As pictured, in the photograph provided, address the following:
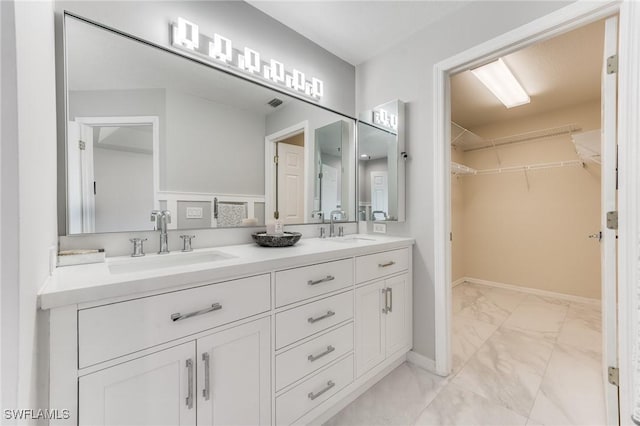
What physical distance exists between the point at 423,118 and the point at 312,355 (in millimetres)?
1731

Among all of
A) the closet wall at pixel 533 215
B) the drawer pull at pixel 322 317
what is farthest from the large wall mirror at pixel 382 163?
the closet wall at pixel 533 215

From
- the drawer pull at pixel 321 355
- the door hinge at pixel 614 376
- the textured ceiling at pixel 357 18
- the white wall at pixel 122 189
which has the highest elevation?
the textured ceiling at pixel 357 18

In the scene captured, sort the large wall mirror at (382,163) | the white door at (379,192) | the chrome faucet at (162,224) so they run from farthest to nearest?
the white door at (379,192) → the large wall mirror at (382,163) → the chrome faucet at (162,224)

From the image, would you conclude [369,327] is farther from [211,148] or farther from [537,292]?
[537,292]

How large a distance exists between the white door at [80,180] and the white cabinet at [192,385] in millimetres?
751

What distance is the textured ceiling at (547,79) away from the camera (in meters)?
2.10

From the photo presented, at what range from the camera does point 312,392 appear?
1343mm

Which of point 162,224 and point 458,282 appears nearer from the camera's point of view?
point 162,224

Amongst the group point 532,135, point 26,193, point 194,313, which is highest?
point 532,135

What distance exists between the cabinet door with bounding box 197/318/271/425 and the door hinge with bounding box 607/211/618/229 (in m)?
1.69

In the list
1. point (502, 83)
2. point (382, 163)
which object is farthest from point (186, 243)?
point (502, 83)

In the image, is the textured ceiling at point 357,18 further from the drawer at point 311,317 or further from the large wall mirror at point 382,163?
the drawer at point 311,317

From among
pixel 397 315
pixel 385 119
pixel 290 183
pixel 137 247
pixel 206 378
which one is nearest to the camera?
pixel 206 378

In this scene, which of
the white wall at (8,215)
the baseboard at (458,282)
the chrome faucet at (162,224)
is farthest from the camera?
the baseboard at (458,282)
